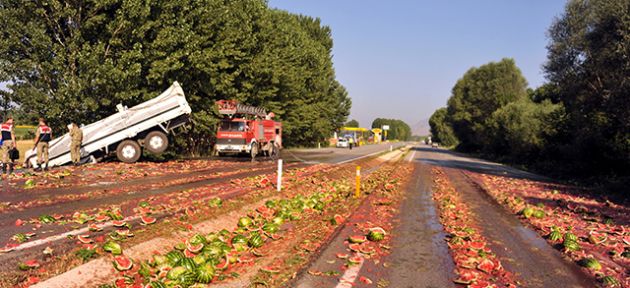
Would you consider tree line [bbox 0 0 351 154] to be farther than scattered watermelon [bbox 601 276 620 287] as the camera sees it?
Yes

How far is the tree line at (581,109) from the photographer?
64.1ft

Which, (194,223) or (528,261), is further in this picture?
(194,223)

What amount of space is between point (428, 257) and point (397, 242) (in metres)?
0.92

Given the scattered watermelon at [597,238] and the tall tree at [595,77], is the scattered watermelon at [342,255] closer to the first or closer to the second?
the scattered watermelon at [597,238]

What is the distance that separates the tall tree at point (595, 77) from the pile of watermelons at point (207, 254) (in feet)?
58.5

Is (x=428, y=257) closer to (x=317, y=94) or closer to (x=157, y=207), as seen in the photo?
(x=157, y=207)

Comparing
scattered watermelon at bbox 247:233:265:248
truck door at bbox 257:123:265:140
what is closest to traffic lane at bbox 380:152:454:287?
scattered watermelon at bbox 247:233:265:248

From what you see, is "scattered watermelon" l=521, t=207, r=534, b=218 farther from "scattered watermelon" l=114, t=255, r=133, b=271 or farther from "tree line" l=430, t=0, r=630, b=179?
"tree line" l=430, t=0, r=630, b=179

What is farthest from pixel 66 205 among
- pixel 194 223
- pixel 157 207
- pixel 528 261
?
pixel 528 261

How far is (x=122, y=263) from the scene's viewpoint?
213 inches

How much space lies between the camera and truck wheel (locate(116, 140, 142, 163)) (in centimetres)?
1914

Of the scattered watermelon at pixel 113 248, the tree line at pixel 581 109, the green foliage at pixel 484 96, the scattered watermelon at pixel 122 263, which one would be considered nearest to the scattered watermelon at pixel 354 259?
the scattered watermelon at pixel 122 263

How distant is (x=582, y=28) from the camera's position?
2931 cm

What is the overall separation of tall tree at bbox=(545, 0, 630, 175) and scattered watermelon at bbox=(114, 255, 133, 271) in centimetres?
2059
